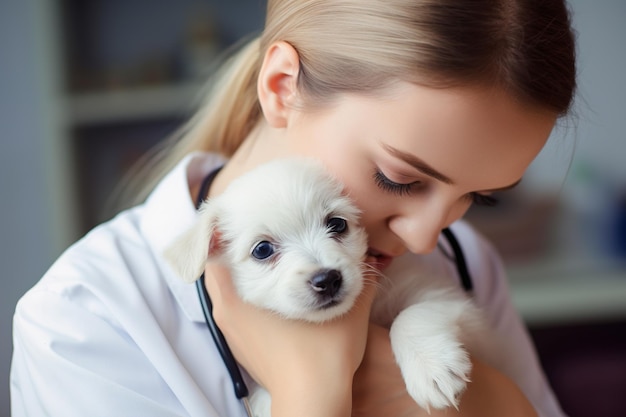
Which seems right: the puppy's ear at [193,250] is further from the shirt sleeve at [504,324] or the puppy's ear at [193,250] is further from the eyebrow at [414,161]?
the shirt sleeve at [504,324]

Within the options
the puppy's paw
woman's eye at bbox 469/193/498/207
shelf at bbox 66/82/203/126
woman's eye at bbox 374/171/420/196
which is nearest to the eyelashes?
woman's eye at bbox 374/171/420/196

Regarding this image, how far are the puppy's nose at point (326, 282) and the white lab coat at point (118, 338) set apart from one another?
0.29 metres

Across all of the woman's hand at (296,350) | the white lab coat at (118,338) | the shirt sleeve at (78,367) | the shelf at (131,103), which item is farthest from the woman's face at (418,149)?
the shelf at (131,103)

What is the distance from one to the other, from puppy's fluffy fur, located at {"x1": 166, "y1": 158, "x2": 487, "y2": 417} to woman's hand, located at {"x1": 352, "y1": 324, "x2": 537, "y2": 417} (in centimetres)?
4

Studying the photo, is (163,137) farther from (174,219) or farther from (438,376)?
(438,376)

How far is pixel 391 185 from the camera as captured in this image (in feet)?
3.76

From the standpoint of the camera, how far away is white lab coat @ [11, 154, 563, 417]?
114cm

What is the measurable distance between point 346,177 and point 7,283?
2416 millimetres

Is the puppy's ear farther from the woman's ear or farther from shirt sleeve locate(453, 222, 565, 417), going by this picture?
shirt sleeve locate(453, 222, 565, 417)

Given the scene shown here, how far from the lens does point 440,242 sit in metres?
1.65

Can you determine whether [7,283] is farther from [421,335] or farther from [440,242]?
[421,335]

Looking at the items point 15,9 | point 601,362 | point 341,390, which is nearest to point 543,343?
point 601,362

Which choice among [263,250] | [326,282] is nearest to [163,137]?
[263,250]

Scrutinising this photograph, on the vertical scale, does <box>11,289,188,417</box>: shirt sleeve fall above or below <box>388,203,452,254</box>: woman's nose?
below
